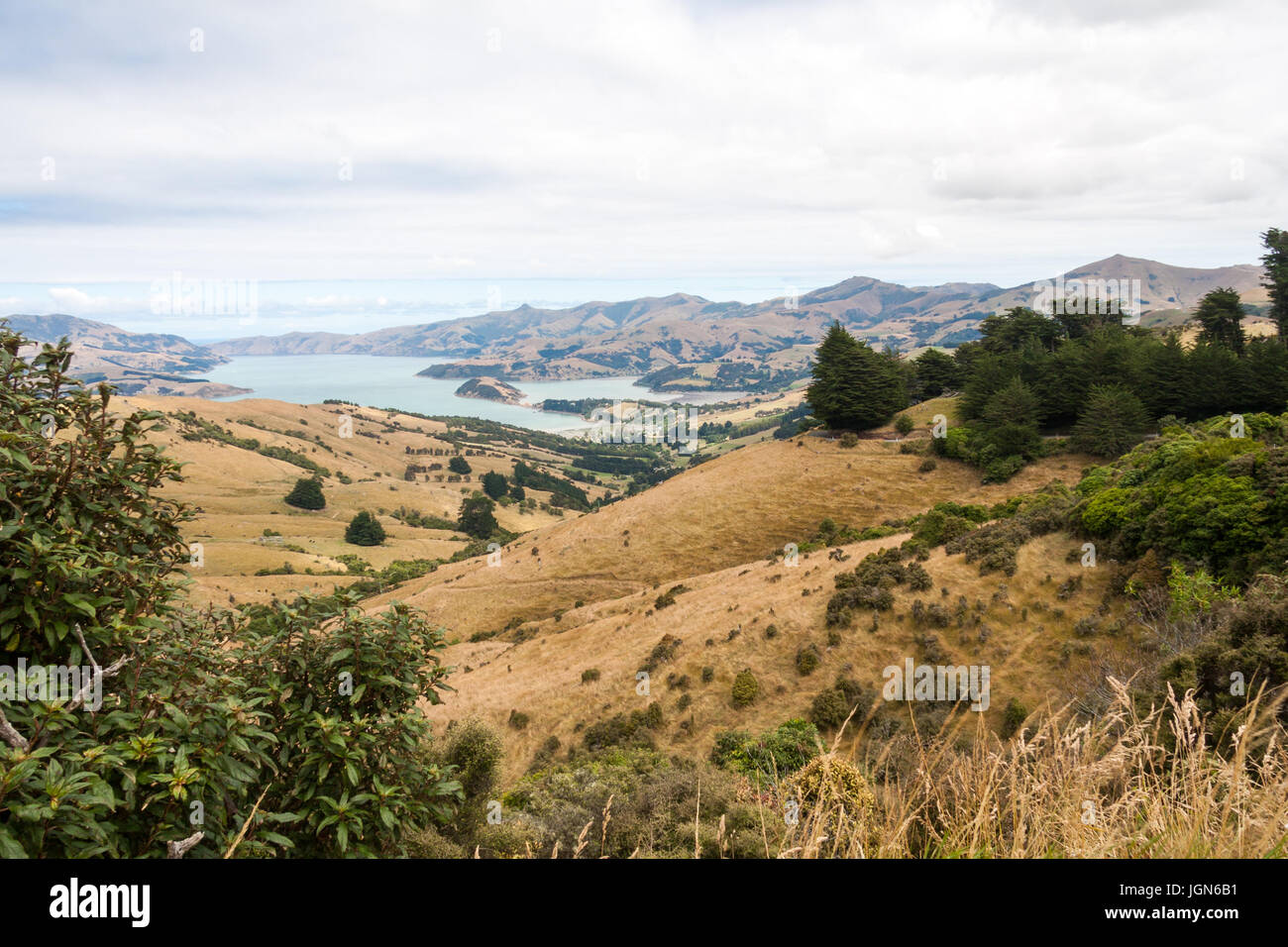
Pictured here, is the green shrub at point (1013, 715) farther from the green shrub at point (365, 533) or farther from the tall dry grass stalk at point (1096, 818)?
the green shrub at point (365, 533)

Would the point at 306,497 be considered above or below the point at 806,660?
below

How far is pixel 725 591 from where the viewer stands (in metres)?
33.3

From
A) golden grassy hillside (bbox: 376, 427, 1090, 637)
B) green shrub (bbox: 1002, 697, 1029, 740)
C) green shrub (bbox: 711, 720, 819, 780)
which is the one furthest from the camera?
golden grassy hillside (bbox: 376, 427, 1090, 637)

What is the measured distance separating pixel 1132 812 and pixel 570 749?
2138 centimetres

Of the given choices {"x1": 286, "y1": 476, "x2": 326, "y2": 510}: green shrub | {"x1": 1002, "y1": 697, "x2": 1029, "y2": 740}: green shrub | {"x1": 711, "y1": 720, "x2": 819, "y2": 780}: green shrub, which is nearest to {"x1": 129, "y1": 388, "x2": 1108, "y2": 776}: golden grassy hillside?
{"x1": 1002, "y1": 697, "x2": 1029, "y2": 740}: green shrub

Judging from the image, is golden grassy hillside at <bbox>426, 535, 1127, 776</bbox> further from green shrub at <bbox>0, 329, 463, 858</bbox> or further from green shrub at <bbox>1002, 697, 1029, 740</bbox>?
green shrub at <bbox>0, 329, 463, 858</bbox>

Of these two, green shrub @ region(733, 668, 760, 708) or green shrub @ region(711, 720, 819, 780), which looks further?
green shrub @ region(733, 668, 760, 708)

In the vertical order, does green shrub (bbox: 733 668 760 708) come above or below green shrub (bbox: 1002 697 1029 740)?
below

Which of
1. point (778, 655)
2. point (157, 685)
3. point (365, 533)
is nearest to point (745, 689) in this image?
point (778, 655)

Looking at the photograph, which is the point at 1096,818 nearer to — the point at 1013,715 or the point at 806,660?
the point at 1013,715

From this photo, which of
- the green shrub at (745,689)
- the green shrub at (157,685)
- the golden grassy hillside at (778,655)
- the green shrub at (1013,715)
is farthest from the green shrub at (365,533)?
the green shrub at (157,685)
